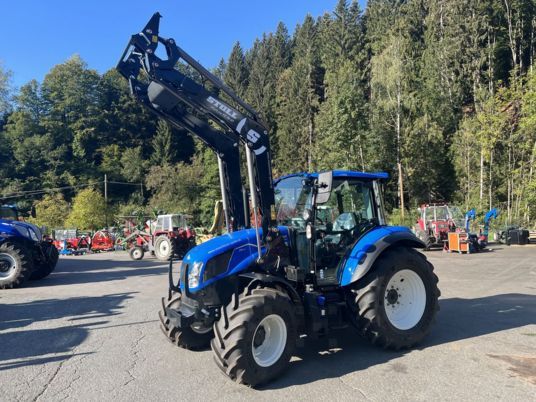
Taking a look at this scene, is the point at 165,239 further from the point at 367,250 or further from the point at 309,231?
the point at 309,231

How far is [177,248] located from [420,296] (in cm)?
1620

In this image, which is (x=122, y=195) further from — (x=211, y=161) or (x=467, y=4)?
(x=467, y=4)

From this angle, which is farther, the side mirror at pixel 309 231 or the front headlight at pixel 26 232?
the front headlight at pixel 26 232

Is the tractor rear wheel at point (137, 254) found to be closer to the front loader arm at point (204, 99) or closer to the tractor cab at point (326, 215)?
the tractor cab at point (326, 215)

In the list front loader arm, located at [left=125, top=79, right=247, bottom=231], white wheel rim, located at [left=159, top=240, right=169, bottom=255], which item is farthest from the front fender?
white wheel rim, located at [left=159, top=240, right=169, bottom=255]

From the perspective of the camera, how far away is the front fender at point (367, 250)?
5500mm

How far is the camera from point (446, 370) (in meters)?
4.91

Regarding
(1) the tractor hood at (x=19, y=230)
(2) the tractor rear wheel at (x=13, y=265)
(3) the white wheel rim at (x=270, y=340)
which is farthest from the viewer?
(1) the tractor hood at (x=19, y=230)

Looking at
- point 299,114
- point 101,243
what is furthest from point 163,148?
point 101,243

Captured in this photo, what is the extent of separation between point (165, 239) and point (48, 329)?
47.1 ft

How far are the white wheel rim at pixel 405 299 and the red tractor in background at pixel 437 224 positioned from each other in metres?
16.5

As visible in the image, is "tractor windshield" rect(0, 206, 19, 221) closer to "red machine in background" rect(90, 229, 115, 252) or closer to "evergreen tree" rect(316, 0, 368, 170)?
"red machine in background" rect(90, 229, 115, 252)

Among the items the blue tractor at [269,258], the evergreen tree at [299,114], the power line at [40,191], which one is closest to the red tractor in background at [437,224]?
the blue tractor at [269,258]

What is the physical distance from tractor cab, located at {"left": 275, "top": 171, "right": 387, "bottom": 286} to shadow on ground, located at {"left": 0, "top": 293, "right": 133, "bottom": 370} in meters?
3.53
